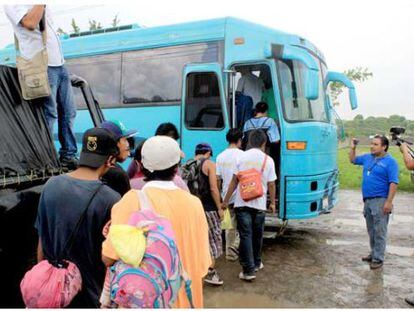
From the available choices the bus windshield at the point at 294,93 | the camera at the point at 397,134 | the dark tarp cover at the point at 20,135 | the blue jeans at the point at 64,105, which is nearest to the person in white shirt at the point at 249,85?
the bus windshield at the point at 294,93

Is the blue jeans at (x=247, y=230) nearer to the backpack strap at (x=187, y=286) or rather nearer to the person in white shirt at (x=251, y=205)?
the person in white shirt at (x=251, y=205)

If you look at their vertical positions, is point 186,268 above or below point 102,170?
below

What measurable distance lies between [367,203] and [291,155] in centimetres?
124

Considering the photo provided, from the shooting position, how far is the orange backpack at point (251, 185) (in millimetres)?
4873

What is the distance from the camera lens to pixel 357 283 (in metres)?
5.01

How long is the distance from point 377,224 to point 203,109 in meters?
3.11

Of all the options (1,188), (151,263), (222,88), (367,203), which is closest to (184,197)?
(151,263)

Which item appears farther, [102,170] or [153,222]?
[102,170]

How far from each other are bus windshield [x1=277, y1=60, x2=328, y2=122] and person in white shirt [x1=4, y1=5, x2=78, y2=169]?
3.26 metres

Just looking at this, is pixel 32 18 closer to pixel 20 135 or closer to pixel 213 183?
pixel 20 135

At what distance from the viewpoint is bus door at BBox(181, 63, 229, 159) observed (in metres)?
6.51

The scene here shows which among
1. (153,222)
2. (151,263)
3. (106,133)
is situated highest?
(106,133)

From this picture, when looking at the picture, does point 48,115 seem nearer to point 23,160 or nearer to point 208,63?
point 23,160

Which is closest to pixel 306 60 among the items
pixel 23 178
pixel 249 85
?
pixel 249 85
